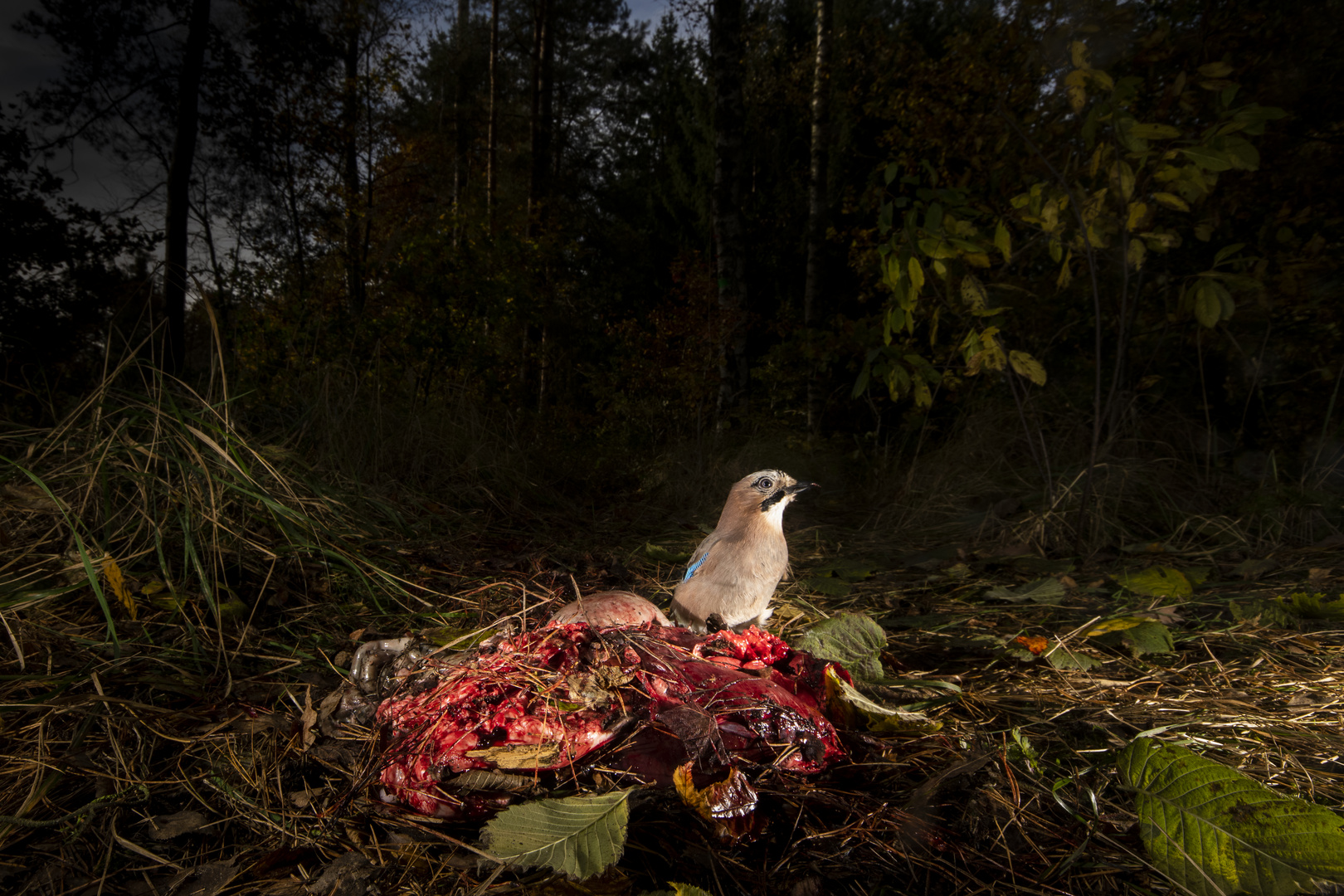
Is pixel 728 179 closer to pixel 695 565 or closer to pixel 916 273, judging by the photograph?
pixel 916 273

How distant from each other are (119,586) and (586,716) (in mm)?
1678

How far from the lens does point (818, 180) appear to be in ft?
29.6

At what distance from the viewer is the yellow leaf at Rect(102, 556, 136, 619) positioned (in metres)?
1.93

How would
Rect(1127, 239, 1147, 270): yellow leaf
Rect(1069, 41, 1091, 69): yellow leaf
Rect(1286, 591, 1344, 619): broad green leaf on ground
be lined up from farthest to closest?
A: Rect(1127, 239, 1147, 270): yellow leaf, Rect(1069, 41, 1091, 69): yellow leaf, Rect(1286, 591, 1344, 619): broad green leaf on ground

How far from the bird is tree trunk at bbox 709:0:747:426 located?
4.97 metres

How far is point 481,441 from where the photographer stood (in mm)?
5008

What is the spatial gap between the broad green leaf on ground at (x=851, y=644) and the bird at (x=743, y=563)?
28cm

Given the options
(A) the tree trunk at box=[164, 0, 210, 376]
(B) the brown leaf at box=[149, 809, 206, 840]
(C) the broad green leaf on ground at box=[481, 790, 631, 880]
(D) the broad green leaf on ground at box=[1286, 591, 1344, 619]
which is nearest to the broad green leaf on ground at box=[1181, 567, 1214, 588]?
(D) the broad green leaf on ground at box=[1286, 591, 1344, 619]

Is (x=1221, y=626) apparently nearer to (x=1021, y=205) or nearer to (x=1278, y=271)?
(x=1021, y=205)

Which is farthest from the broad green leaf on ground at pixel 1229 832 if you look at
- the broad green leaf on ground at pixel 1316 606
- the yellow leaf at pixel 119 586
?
the yellow leaf at pixel 119 586

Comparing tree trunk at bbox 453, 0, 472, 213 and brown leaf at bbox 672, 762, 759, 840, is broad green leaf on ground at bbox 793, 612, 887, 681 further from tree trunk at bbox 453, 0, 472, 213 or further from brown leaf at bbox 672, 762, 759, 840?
tree trunk at bbox 453, 0, 472, 213


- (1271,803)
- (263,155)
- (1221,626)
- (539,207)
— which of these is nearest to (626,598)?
(1271,803)

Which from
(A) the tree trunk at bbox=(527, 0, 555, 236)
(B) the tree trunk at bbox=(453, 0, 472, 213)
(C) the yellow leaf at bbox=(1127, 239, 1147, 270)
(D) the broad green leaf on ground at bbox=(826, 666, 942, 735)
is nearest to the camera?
(D) the broad green leaf on ground at bbox=(826, 666, 942, 735)

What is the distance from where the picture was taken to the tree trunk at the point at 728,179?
732 centimetres
